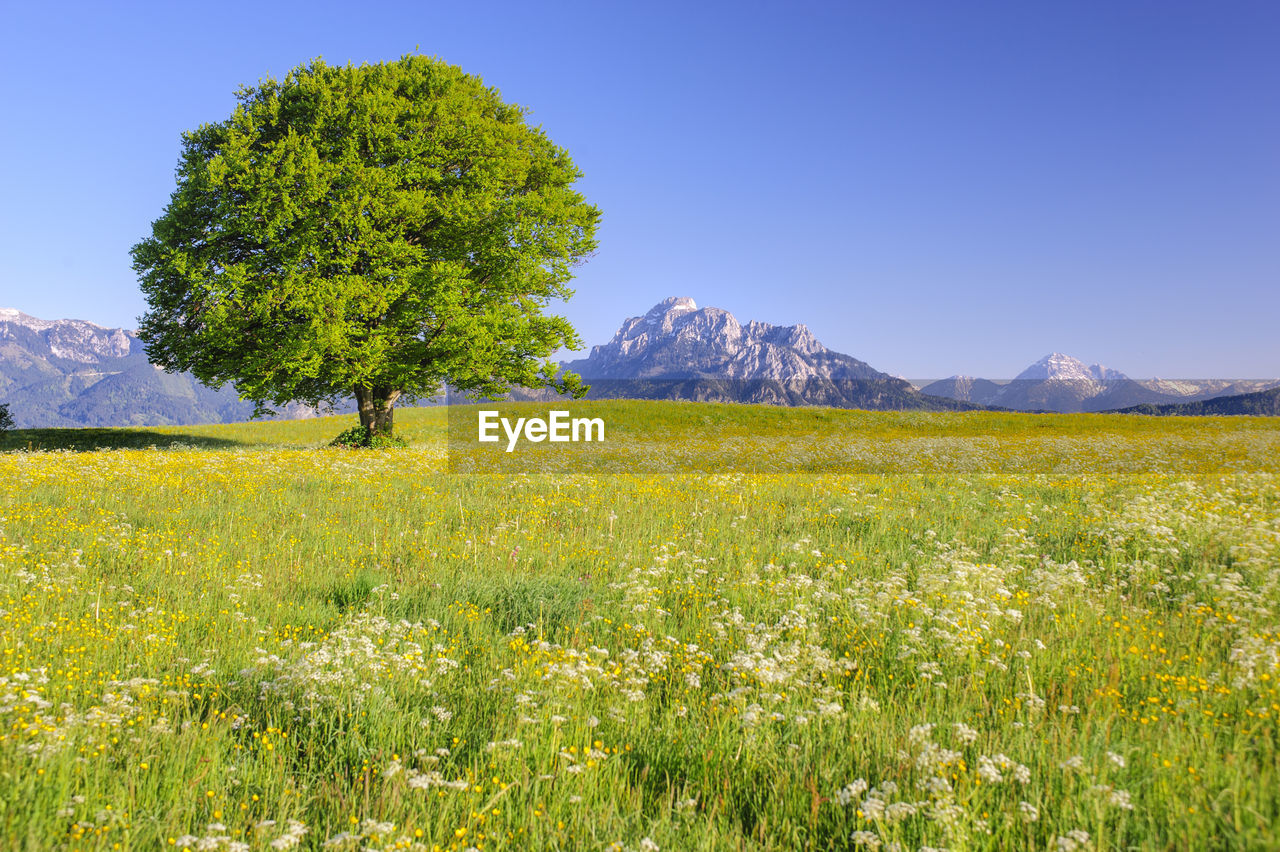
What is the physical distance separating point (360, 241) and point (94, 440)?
86.1 ft

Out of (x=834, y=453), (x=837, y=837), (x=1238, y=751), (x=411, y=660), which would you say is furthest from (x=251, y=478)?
(x=834, y=453)

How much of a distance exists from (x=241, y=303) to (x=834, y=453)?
29003 millimetres

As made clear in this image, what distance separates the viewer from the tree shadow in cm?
3450

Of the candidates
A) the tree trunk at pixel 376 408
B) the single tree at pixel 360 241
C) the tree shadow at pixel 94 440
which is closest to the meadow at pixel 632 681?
the single tree at pixel 360 241

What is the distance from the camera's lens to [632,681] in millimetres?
4887

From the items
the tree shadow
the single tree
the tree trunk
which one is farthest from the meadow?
the tree shadow

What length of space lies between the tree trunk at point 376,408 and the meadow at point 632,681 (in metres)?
20.8

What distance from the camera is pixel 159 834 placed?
10.8 feet

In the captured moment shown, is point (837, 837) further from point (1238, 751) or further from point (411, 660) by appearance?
point (411, 660)

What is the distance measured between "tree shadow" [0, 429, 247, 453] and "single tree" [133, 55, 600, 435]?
29.7ft
